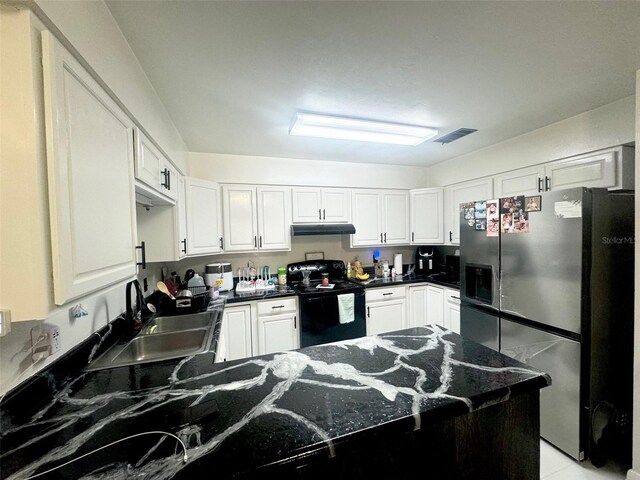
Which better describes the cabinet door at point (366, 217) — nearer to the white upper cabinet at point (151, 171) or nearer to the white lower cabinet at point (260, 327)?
the white lower cabinet at point (260, 327)

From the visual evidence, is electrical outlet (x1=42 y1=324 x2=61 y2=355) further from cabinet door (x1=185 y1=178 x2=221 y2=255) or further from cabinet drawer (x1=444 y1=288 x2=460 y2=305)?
cabinet drawer (x1=444 y1=288 x2=460 y2=305)

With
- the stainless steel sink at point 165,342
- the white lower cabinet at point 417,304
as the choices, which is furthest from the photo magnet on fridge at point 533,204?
the stainless steel sink at point 165,342

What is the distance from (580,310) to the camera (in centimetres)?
157

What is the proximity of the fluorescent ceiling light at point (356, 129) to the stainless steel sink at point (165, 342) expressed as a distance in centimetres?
169

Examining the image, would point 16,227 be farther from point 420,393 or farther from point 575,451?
point 575,451

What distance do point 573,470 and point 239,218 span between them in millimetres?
3305

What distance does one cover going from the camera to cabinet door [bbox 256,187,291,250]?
2922mm

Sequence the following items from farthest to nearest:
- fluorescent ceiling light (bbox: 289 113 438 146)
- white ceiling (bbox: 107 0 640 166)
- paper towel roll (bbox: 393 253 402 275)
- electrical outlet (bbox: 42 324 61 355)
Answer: paper towel roll (bbox: 393 253 402 275), fluorescent ceiling light (bbox: 289 113 438 146), white ceiling (bbox: 107 0 640 166), electrical outlet (bbox: 42 324 61 355)

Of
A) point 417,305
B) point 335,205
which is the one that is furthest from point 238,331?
point 417,305

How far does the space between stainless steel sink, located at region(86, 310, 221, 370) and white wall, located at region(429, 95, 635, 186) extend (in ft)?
10.3

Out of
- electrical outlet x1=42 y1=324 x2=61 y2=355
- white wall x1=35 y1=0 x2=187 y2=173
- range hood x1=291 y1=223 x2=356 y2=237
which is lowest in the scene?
electrical outlet x1=42 y1=324 x2=61 y2=355

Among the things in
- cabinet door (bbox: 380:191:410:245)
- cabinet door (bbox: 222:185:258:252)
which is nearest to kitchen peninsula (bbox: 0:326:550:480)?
cabinet door (bbox: 222:185:258:252)

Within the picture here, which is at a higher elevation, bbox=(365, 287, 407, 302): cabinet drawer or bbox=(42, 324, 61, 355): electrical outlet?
bbox=(42, 324, 61, 355): electrical outlet

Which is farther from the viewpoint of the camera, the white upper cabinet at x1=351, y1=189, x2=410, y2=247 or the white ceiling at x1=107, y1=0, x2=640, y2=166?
the white upper cabinet at x1=351, y1=189, x2=410, y2=247
